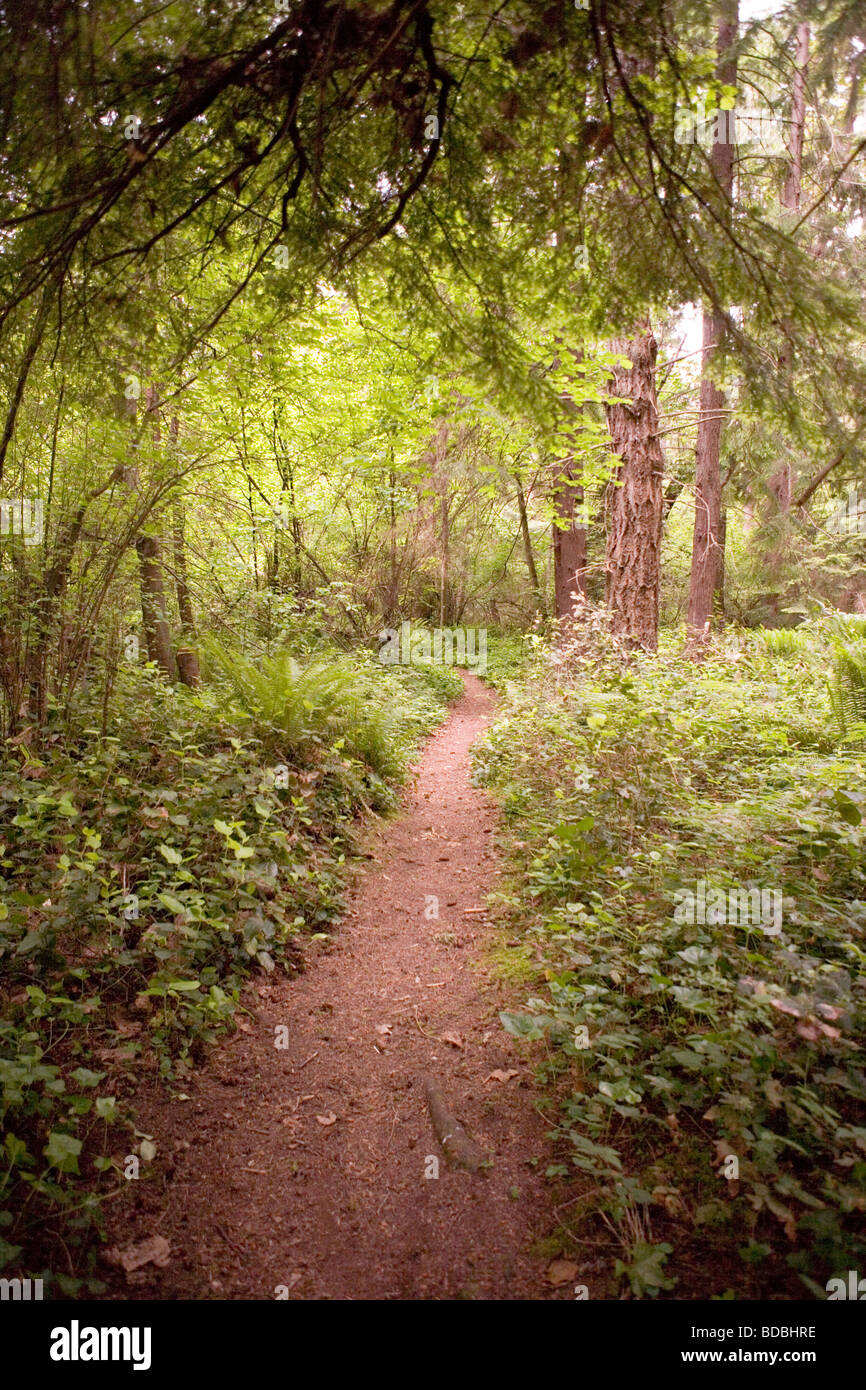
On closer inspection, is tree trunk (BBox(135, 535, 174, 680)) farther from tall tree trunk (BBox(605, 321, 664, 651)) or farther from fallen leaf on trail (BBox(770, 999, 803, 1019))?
fallen leaf on trail (BBox(770, 999, 803, 1019))

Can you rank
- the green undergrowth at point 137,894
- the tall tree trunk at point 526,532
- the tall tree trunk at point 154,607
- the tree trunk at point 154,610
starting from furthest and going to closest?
the tall tree trunk at point 526,532 → the tree trunk at point 154,610 → the tall tree trunk at point 154,607 → the green undergrowth at point 137,894

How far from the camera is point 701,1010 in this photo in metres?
2.57

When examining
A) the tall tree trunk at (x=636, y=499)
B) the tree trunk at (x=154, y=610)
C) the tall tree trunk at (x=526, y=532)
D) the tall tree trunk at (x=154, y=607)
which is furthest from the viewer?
the tall tree trunk at (x=526, y=532)

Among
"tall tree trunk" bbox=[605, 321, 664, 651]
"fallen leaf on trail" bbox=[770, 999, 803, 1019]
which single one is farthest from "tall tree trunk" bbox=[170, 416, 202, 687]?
"fallen leaf on trail" bbox=[770, 999, 803, 1019]

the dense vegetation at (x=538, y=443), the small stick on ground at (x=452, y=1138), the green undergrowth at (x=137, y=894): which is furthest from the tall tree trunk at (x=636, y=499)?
the small stick on ground at (x=452, y=1138)

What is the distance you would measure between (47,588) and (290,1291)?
4901mm

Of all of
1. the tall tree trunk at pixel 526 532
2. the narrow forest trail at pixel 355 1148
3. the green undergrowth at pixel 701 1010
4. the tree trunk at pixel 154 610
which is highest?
the tall tree trunk at pixel 526 532

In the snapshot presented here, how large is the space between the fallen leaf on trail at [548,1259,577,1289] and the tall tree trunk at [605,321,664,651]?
258 inches

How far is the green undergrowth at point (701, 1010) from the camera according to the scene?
2.04 meters

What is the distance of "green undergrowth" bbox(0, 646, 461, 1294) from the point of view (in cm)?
241

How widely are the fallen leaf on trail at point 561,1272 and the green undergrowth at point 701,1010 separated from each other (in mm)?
46

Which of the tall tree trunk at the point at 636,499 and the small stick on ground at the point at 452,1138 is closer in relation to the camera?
the small stick on ground at the point at 452,1138

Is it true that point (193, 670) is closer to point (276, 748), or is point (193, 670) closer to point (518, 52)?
point (276, 748)

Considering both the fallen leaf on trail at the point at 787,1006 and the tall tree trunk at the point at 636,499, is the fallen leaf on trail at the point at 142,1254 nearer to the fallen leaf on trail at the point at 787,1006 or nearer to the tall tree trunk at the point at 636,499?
the fallen leaf on trail at the point at 787,1006
